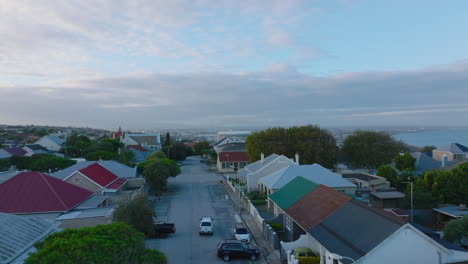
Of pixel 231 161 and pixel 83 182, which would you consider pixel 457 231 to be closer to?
pixel 83 182

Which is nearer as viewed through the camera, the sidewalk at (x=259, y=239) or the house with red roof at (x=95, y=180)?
the sidewalk at (x=259, y=239)

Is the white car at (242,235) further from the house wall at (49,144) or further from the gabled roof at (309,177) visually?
the house wall at (49,144)

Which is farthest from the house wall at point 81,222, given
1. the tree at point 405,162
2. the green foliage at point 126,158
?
the tree at point 405,162

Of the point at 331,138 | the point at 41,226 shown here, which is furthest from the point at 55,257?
the point at 331,138

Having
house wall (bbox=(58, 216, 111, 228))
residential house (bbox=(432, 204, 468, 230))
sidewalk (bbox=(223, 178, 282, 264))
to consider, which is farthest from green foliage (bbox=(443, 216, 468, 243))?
house wall (bbox=(58, 216, 111, 228))

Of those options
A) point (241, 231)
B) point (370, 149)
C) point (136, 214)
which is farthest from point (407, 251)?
point (370, 149)

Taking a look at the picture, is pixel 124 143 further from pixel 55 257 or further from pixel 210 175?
pixel 55 257

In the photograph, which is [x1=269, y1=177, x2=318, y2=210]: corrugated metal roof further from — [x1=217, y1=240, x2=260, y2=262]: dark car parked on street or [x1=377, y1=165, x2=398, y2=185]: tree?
[x1=377, y1=165, x2=398, y2=185]: tree
